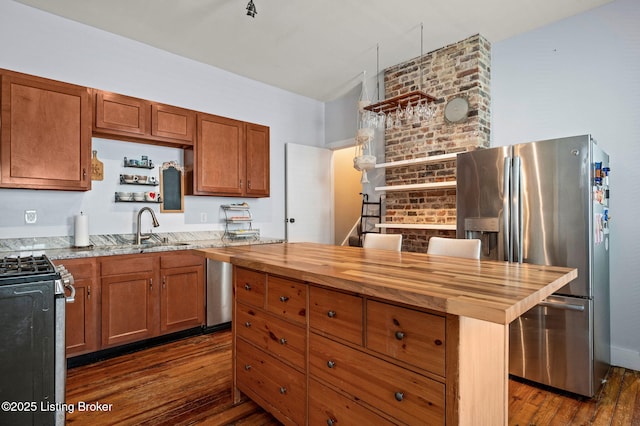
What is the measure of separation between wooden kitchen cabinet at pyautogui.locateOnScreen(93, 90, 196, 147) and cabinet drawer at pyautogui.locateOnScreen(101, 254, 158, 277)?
48.5 inches

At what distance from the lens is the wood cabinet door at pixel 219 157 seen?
392cm

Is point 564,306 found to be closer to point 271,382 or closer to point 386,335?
point 386,335

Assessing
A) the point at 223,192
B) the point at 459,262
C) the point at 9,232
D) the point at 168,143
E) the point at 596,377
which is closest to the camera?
the point at 459,262

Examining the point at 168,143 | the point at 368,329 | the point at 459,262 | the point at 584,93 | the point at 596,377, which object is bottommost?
the point at 596,377

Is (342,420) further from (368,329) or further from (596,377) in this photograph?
(596,377)

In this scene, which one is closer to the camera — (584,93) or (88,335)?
(88,335)

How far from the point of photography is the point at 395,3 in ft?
9.84

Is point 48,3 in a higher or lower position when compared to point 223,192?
higher

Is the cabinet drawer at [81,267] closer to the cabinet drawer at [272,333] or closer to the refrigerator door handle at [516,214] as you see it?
the cabinet drawer at [272,333]

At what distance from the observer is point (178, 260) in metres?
3.45

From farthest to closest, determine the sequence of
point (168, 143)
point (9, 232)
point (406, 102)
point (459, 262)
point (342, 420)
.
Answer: point (168, 143) → point (9, 232) → point (406, 102) → point (459, 262) → point (342, 420)

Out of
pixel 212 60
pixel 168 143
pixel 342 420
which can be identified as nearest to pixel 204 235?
pixel 168 143

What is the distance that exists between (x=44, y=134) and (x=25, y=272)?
6.34 feet

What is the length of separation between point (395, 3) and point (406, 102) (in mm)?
993
